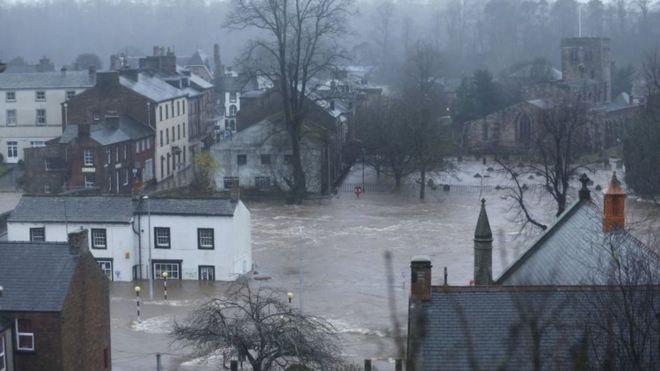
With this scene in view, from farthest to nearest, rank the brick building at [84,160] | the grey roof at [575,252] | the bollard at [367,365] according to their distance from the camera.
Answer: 1. the brick building at [84,160]
2. the bollard at [367,365]
3. the grey roof at [575,252]

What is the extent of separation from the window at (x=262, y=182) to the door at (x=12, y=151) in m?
19.1

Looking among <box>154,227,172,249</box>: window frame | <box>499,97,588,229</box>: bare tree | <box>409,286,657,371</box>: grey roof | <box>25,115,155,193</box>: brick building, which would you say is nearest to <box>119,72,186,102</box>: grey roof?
<box>25,115,155,193</box>: brick building

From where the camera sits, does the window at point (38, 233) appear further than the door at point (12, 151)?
No

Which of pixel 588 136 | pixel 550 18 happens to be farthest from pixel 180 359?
pixel 550 18

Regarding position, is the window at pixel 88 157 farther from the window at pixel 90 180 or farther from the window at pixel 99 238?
the window at pixel 99 238

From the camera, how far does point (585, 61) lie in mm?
90500

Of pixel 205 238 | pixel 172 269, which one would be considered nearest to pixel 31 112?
pixel 172 269

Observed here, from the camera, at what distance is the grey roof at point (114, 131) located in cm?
5572

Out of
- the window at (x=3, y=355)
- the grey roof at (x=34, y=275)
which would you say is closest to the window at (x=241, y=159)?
the grey roof at (x=34, y=275)

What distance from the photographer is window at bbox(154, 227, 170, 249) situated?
37781 mm

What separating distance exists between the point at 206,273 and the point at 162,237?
6.58ft

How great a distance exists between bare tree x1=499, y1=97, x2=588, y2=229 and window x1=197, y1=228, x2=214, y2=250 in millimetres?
11503

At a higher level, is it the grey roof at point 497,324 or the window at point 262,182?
the window at point 262,182

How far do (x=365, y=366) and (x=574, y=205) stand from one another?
6261 millimetres
